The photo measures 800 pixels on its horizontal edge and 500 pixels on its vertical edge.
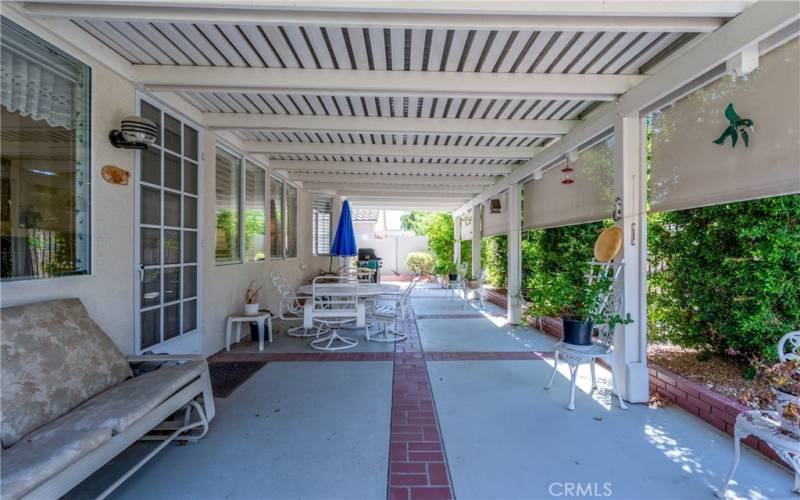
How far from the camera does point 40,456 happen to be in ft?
4.99

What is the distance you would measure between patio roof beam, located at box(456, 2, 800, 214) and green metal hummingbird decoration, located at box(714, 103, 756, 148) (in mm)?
368

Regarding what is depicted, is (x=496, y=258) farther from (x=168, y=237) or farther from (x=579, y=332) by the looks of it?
(x=168, y=237)

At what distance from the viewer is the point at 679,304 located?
12.1 ft

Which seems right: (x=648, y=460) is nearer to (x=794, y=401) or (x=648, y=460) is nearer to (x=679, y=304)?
(x=794, y=401)

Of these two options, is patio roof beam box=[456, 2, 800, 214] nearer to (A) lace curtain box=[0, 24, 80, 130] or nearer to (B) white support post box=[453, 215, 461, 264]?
(A) lace curtain box=[0, 24, 80, 130]

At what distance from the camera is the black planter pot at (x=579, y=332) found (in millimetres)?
3166

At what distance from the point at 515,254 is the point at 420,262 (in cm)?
997

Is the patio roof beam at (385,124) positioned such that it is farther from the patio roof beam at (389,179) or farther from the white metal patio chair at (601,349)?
the patio roof beam at (389,179)

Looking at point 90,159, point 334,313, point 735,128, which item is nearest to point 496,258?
point 334,313

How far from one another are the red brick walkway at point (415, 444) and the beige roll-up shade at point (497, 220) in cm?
436

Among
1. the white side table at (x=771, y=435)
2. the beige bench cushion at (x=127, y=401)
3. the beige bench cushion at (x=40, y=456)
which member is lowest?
the white side table at (x=771, y=435)

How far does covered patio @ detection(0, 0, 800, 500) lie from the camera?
2.13 m

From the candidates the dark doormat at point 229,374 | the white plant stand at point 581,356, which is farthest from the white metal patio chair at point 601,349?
the dark doormat at point 229,374

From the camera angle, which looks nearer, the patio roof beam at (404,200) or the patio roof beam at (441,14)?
the patio roof beam at (441,14)
